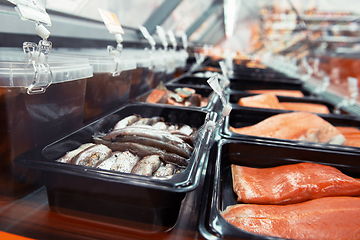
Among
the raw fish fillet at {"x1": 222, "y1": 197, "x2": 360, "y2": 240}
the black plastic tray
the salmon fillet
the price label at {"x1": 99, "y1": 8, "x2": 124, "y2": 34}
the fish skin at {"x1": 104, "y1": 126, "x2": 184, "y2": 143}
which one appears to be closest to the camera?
the raw fish fillet at {"x1": 222, "y1": 197, "x2": 360, "y2": 240}

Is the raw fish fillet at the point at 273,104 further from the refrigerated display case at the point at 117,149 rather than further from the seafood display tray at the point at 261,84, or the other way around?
the seafood display tray at the point at 261,84

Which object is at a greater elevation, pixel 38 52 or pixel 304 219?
pixel 38 52

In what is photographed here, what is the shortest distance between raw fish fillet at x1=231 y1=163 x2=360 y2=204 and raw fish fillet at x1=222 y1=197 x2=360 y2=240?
57 millimetres

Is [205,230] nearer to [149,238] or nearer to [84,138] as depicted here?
[149,238]

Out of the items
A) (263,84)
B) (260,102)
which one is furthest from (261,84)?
(260,102)

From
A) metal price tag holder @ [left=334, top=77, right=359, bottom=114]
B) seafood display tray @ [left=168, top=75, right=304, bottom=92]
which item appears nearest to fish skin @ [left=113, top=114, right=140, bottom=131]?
metal price tag holder @ [left=334, top=77, right=359, bottom=114]

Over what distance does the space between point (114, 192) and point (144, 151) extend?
290 millimetres

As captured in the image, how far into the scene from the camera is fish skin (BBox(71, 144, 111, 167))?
0.87 meters

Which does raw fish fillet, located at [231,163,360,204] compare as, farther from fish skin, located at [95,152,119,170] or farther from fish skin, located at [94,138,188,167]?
fish skin, located at [95,152,119,170]

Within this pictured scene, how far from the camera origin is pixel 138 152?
1003 mm

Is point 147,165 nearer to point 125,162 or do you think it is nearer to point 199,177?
point 125,162

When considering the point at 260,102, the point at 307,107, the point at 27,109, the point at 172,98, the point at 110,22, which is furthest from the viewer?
the point at 307,107

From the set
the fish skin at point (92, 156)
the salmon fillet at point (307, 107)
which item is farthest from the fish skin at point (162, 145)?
the salmon fillet at point (307, 107)

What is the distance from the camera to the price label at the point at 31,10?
0.73m
